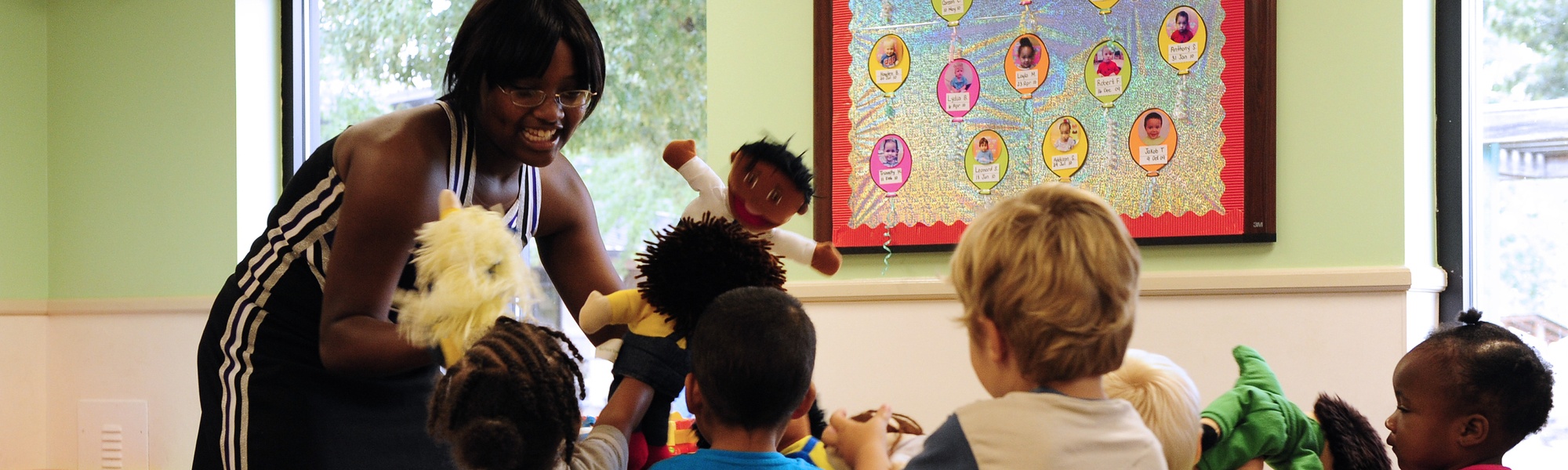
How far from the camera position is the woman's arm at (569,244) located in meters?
1.67

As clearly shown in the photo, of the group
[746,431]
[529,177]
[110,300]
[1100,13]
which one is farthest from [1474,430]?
[110,300]

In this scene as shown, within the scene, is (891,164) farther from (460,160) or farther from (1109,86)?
(460,160)

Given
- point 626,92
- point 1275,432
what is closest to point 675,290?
point 1275,432

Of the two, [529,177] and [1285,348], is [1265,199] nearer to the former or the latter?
[1285,348]

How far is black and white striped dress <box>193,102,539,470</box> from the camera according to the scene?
4.96 feet

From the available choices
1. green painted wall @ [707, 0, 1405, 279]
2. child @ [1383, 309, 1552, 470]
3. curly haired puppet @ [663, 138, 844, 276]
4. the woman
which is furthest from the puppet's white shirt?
green painted wall @ [707, 0, 1405, 279]

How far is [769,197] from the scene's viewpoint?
143 cm

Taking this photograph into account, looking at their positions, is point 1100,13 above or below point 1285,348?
above

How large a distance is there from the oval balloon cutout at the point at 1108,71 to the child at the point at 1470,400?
4.30 ft

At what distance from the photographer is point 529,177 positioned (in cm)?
159

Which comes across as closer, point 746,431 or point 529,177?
point 746,431

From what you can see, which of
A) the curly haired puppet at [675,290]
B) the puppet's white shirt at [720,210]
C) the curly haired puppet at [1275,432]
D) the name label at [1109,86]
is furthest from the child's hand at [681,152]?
the name label at [1109,86]

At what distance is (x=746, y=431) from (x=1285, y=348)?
1.92 meters

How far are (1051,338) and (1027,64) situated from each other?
1976mm
